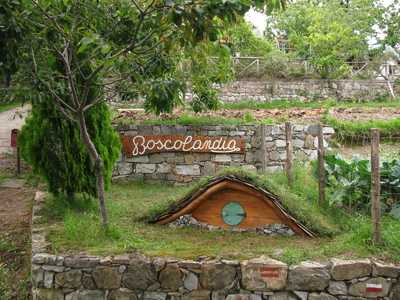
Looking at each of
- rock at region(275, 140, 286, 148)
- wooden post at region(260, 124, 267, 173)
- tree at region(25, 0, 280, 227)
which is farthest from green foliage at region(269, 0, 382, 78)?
tree at region(25, 0, 280, 227)

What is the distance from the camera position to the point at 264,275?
4734 mm

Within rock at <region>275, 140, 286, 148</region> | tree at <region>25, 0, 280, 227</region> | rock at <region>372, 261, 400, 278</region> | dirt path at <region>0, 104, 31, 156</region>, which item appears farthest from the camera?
dirt path at <region>0, 104, 31, 156</region>

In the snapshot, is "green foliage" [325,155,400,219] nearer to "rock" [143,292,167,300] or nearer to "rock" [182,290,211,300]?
"rock" [182,290,211,300]

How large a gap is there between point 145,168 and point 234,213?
363 cm

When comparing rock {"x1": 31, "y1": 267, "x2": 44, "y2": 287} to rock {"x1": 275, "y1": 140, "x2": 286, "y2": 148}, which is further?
Result: rock {"x1": 275, "y1": 140, "x2": 286, "y2": 148}

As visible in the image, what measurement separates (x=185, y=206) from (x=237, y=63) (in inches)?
483

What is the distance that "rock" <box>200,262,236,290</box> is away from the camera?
15.7ft

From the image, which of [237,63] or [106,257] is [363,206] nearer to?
[106,257]

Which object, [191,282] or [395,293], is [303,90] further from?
[191,282]

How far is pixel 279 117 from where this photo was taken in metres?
11.3

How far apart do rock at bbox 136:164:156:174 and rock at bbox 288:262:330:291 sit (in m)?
4.99

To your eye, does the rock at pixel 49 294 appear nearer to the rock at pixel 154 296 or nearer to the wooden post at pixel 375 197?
the rock at pixel 154 296

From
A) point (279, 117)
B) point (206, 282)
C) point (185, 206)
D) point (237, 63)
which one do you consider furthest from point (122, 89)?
point (237, 63)

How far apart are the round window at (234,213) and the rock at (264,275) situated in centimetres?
126
